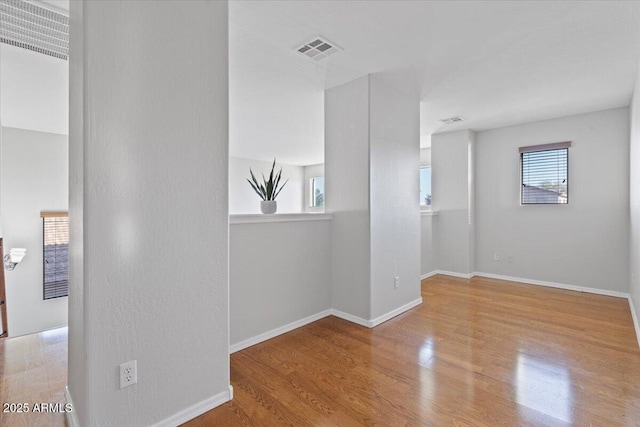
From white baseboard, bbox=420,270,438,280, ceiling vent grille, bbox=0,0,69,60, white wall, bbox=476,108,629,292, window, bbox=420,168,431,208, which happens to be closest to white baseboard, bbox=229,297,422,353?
white baseboard, bbox=420,270,438,280

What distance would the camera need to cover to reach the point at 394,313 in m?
3.22

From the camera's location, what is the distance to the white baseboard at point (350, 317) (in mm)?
2953

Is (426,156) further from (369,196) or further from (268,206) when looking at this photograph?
(268,206)

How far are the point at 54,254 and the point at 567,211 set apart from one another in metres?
7.64

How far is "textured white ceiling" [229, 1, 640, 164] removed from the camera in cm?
198

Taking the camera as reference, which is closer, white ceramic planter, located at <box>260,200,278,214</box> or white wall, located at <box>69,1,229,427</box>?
white wall, located at <box>69,1,229,427</box>

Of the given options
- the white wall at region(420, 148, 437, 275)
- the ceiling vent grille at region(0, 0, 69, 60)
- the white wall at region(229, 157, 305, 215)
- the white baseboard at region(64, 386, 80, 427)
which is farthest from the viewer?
the white wall at region(229, 157, 305, 215)

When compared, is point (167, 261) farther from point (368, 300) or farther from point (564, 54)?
point (564, 54)

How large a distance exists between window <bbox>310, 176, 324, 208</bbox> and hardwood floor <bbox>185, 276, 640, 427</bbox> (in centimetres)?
628

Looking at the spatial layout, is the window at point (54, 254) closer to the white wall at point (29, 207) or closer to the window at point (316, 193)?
the white wall at point (29, 207)

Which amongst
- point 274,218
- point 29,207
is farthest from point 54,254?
point 274,218

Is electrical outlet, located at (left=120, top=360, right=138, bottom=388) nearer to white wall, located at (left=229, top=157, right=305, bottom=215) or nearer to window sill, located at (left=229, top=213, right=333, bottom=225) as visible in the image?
window sill, located at (left=229, top=213, right=333, bottom=225)

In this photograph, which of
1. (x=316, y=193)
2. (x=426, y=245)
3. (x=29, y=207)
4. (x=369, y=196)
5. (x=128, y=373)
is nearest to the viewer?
(x=128, y=373)

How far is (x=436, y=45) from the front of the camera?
7.86 feet
